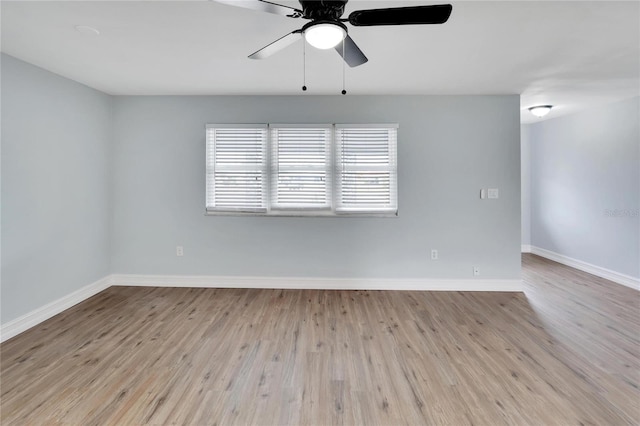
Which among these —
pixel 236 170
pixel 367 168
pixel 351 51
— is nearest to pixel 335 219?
pixel 367 168

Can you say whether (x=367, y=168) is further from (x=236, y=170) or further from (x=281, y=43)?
(x=281, y=43)

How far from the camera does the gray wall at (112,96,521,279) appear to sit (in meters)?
3.74

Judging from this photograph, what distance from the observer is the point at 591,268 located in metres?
4.45

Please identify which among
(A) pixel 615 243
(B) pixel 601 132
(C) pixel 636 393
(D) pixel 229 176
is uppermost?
(B) pixel 601 132

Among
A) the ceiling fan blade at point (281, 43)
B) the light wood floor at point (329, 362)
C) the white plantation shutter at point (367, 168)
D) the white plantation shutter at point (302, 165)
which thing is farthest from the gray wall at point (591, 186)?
the ceiling fan blade at point (281, 43)

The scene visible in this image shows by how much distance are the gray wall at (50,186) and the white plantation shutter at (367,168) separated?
3053mm

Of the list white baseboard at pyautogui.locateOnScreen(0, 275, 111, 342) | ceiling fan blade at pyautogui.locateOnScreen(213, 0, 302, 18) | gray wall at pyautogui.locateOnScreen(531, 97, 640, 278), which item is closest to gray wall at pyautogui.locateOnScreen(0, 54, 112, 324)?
white baseboard at pyautogui.locateOnScreen(0, 275, 111, 342)

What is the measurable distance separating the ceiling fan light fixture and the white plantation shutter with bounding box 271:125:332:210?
2163 mm

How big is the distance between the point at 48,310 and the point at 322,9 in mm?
3784

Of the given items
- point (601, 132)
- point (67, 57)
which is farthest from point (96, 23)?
point (601, 132)

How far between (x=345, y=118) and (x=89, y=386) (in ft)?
11.7

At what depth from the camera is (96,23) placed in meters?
2.13

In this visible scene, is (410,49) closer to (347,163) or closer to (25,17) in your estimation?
(347,163)

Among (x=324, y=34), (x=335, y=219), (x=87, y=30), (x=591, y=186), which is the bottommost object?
Answer: (x=335, y=219)
